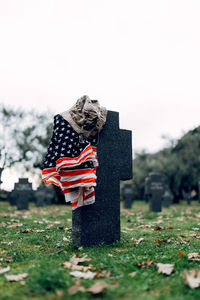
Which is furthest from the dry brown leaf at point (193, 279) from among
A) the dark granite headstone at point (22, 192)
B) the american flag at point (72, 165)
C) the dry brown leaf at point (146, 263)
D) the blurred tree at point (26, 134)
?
the blurred tree at point (26, 134)

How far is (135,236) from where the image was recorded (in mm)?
5863

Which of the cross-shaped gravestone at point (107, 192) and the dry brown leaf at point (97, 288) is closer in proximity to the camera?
the dry brown leaf at point (97, 288)

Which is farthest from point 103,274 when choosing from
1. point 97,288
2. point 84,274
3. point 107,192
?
point 107,192

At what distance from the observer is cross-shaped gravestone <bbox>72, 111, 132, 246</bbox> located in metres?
4.92

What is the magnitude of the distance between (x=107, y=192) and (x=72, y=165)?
A: 0.99m

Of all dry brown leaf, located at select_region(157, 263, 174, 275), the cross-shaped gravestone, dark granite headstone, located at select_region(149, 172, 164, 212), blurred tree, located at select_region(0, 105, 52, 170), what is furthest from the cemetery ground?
blurred tree, located at select_region(0, 105, 52, 170)

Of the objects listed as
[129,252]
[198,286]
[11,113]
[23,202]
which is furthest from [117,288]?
[11,113]

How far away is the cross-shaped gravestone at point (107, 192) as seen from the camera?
492cm

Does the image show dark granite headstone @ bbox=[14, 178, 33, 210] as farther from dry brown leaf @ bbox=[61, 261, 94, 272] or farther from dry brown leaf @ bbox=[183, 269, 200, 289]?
dry brown leaf @ bbox=[183, 269, 200, 289]

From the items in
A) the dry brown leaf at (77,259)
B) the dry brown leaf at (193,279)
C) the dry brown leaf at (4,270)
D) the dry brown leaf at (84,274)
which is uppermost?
the dry brown leaf at (193,279)

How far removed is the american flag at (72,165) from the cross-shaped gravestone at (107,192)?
0.32 meters

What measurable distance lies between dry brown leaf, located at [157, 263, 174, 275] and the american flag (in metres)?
1.60

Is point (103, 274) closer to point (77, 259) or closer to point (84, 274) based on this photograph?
point (84, 274)

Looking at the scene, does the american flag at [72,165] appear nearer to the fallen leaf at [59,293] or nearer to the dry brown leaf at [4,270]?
the dry brown leaf at [4,270]
